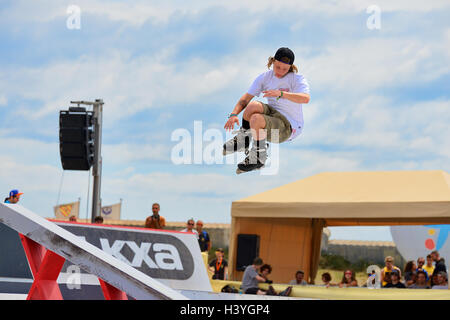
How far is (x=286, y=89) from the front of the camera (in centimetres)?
604

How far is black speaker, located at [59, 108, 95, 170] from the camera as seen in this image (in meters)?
13.7

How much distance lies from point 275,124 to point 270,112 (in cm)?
18

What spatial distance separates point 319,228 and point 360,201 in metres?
4.81

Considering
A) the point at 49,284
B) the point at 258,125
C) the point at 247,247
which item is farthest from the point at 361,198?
the point at 49,284

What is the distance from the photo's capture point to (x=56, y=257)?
4.03m

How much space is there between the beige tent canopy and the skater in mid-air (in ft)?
26.2

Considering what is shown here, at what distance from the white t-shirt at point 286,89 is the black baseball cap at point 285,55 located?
20 cm

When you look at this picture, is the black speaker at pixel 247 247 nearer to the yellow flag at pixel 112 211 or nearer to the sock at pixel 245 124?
the sock at pixel 245 124

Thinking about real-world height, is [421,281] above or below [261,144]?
below

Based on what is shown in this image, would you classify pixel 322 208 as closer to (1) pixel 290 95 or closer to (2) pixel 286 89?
(2) pixel 286 89

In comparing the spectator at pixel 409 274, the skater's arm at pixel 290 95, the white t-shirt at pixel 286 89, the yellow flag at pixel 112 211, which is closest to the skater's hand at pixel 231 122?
the white t-shirt at pixel 286 89

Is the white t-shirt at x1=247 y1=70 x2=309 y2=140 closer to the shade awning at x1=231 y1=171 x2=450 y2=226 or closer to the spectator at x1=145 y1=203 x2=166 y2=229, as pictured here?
the spectator at x1=145 y1=203 x2=166 y2=229

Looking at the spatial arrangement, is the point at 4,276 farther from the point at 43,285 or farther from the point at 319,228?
the point at 319,228
